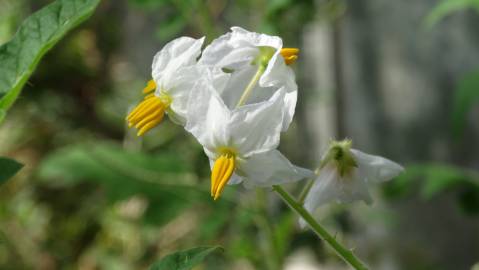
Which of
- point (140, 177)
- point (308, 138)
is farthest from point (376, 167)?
point (308, 138)

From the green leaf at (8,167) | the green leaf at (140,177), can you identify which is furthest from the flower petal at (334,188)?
the green leaf at (140,177)

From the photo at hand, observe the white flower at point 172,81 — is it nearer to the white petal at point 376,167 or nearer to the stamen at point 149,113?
the stamen at point 149,113

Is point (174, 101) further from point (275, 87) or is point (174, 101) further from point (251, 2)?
point (251, 2)

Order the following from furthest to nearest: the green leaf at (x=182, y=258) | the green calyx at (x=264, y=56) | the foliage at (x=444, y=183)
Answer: the foliage at (x=444, y=183), the green calyx at (x=264, y=56), the green leaf at (x=182, y=258)

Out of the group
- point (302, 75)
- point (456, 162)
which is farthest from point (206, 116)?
point (302, 75)

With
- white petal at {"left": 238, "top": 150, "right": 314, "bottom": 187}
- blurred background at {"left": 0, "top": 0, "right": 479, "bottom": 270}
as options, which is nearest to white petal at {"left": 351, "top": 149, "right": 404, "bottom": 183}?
white petal at {"left": 238, "top": 150, "right": 314, "bottom": 187}

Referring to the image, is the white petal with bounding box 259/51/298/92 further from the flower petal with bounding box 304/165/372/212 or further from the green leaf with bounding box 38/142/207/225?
the green leaf with bounding box 38/142/207/225
